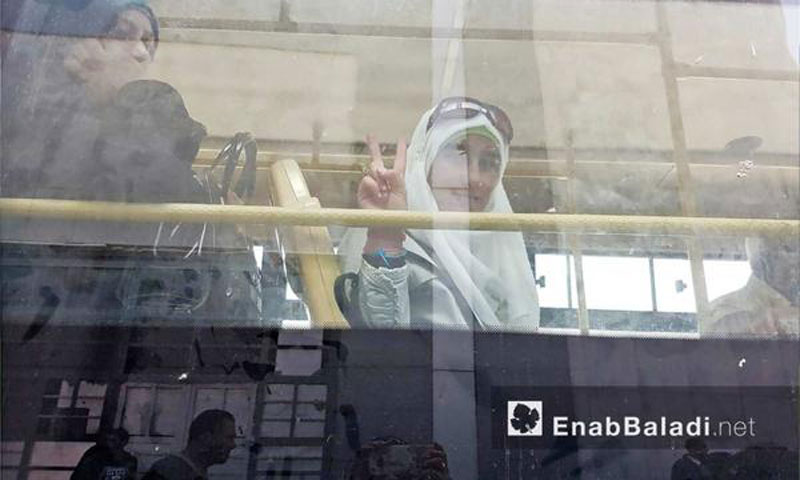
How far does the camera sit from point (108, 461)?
110cm

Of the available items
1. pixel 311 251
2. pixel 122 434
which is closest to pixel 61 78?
pixel 311 251

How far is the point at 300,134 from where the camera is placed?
66.2 inches

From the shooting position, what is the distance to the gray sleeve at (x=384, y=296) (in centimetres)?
126

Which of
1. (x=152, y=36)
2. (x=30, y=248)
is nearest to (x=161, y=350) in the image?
(x=30, y=248)

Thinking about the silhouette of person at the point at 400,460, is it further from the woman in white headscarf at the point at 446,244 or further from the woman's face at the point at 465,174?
the woman's face at the point at 465,174

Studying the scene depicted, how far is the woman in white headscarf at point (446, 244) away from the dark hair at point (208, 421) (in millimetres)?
271

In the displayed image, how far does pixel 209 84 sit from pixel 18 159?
18.4 inches

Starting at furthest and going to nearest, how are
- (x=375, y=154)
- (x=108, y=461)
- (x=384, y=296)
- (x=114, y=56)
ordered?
(x=375, y=154)
(x=114, y=56)
(x=384, y=296)
(x=108, y=461)

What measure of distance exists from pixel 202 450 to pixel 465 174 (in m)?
0.68

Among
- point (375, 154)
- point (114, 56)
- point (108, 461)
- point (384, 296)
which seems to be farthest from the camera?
point (375, 154)

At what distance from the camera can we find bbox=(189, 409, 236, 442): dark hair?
112cm

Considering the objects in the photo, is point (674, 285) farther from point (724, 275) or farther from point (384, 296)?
point (384, 296)

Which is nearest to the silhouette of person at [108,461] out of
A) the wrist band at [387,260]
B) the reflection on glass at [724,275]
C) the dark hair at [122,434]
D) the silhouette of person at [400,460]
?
the dark hair at [122,434]

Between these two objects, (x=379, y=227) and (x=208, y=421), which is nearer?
(x=208, y=421)
